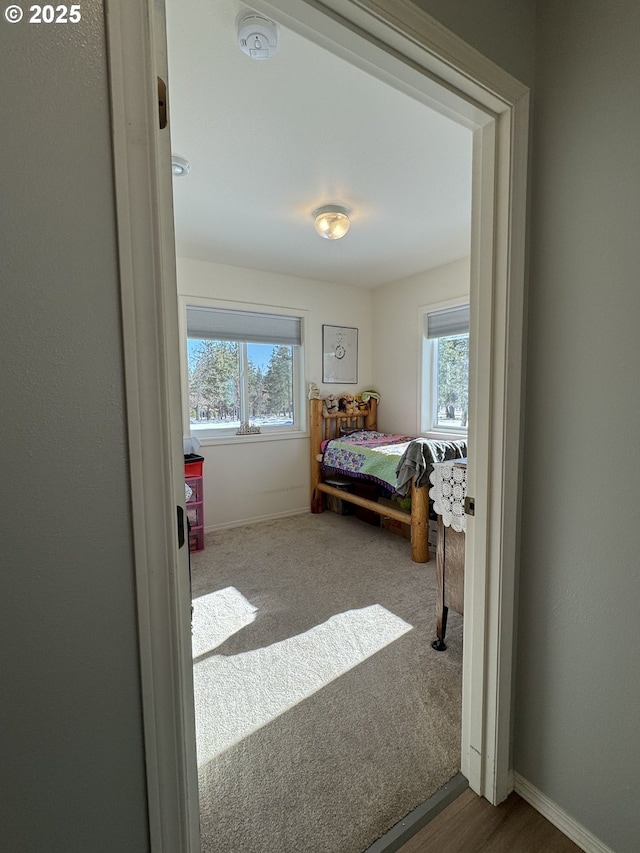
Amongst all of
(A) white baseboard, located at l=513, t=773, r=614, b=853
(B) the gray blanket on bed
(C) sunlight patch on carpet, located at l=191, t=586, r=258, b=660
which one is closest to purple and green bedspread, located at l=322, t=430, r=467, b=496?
(B) the gray blanket on bed

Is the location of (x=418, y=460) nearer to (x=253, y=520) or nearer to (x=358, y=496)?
(x=358, y=496)

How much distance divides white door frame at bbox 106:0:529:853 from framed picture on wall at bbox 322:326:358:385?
3117 millimetres

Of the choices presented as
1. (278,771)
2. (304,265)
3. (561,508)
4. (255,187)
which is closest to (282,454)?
(304,265)

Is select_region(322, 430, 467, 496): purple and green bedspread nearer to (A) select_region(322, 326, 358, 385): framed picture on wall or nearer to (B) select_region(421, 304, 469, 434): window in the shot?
(B) select_region(421, 304, 469, 434): window

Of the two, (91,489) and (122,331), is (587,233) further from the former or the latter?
(91,489)

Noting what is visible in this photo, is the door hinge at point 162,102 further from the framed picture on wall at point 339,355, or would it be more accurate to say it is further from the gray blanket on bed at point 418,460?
the framed picture on wall at point 339,355

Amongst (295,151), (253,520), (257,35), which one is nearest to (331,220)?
(295,151)

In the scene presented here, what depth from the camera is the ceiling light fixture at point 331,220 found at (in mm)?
2531

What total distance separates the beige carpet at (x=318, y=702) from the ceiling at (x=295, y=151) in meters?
2.45

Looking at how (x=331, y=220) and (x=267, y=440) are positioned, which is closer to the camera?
(x=331, y=220)

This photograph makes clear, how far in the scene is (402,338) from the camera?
14.0 ft

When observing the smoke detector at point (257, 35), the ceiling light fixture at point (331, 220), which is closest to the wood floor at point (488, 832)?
the smoke detector at point (257, 35)

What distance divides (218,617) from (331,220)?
2.52 m

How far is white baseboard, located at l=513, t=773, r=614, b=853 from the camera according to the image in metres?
1.09
